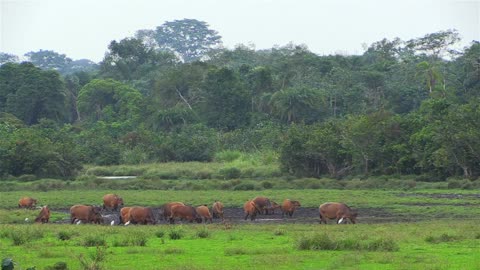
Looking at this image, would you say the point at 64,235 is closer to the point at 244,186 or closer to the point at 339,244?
the point at 339,244

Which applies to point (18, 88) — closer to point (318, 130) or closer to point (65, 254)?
point (318, 130)

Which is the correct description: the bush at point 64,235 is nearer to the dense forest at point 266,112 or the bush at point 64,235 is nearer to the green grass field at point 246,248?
the green grass field at point 246,248

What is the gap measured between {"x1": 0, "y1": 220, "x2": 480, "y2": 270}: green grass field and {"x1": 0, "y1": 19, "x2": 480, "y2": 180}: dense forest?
2454cm

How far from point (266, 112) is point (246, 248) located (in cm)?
5380

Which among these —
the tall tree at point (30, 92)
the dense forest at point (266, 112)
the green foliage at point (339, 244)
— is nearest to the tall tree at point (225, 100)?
the dense forest at point (266, 112)

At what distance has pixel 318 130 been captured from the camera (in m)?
52.1

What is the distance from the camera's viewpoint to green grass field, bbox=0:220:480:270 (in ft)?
56.8

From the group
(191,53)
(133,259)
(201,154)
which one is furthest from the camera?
(191,53)

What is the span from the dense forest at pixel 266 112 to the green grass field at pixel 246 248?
2454 cm

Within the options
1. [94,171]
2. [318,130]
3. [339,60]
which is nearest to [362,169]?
[318,130]

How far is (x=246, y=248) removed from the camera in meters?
19.6

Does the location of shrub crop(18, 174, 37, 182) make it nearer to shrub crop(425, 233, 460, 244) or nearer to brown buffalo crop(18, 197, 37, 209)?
brown buffalo crop(18, 197, 37, 209)

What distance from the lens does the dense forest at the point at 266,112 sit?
49969 millimetres

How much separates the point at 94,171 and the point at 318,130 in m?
15.9
